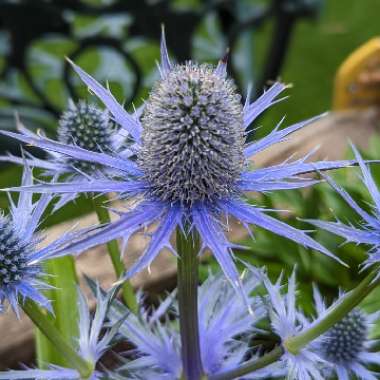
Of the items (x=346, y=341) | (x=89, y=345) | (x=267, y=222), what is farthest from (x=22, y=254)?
(x=346, y=341)

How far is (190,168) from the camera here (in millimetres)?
524

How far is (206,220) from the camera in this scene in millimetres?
518

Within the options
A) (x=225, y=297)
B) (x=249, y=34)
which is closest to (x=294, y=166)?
(x=225, y=297)

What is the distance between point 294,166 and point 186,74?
12 centimetres

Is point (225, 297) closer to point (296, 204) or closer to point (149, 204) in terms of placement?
point (149, 204)

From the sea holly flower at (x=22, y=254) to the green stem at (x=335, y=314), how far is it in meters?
0.23

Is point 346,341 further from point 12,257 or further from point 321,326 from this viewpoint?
point 12,257

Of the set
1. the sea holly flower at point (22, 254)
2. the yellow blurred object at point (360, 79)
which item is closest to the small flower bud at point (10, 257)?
the sea holly flower at point (22, 254)

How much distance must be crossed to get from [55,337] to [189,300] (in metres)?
0.13

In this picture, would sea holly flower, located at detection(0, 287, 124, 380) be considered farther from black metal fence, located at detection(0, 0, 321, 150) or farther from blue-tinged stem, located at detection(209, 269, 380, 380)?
black metal fence, located at detection(0, 0, 321, 150)

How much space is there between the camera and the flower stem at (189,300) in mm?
543

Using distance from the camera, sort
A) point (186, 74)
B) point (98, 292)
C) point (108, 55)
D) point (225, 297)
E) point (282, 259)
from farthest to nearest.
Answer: point (108, 55) < point (282, 259) < point (225, 297) < point (98, 292) < point (186, 74)

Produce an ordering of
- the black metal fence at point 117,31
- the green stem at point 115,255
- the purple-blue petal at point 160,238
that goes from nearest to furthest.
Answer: the purple-blue petal at point 160,238, the green stem at point 115,255, the black metal fence at point 117,31

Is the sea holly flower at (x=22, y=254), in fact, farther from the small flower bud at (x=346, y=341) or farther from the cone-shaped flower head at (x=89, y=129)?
the small flower bud at (x=346, y=341)
